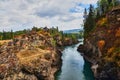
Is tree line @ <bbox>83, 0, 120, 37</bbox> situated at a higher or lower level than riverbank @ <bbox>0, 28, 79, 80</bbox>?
higher

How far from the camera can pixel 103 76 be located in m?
84.3

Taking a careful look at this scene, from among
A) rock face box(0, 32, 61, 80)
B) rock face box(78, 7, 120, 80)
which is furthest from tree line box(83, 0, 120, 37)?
rock face box(0, 32, 61, 80)

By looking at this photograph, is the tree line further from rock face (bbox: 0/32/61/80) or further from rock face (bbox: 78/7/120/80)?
rock face (bbox: 0/32/61/80)

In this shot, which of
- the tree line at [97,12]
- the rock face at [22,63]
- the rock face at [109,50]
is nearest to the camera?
the rock face at [22,63]

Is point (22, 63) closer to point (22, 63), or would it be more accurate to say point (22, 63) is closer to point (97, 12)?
point (22, 63)

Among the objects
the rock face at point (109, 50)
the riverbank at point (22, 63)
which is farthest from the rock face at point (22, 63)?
the rock face at point (109, 50)

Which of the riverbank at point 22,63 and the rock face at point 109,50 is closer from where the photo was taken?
the riverbank at point 22,63

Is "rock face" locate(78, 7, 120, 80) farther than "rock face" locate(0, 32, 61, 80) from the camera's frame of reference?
Yes

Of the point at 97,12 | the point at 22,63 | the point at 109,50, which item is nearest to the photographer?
the point at 22,63

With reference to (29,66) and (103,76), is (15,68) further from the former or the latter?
(103,76)

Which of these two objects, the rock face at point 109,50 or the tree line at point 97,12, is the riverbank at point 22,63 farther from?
the tree line at point 97,12

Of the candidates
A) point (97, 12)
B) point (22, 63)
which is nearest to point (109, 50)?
point (22, 63)

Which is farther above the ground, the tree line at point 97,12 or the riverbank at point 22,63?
the tree line at point 97,12

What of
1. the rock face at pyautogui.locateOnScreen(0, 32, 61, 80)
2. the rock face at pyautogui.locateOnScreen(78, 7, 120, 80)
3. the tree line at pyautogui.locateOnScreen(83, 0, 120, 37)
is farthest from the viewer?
the tree line at pyautogui.locateOnScreen(83, 0, 120, 37)
